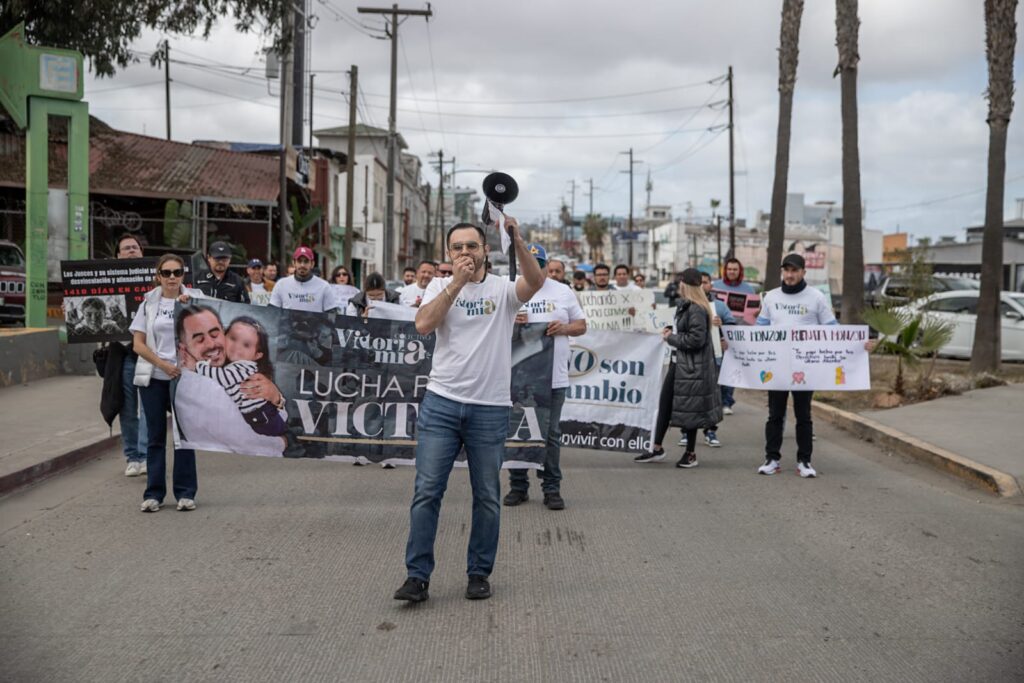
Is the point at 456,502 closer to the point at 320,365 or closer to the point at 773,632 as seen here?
the point at 320,365

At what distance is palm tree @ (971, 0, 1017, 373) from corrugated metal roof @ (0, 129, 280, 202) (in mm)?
20173

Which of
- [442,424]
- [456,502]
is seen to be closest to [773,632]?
[442,424]

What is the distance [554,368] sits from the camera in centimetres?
791

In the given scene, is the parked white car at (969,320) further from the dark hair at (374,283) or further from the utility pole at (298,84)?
the utility pole at (298,84)

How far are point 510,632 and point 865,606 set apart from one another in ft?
6.19

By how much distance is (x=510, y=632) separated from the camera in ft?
16.0

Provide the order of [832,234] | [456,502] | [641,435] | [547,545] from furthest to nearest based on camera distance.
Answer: [832,234]
[641,435]
[456,502]
[547,545]

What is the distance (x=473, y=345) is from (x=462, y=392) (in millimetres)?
245

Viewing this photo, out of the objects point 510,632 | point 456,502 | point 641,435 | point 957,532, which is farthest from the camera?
point 641,435

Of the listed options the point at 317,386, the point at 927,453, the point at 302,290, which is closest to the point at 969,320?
the point at 927,453

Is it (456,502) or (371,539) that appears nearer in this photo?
(371,539)

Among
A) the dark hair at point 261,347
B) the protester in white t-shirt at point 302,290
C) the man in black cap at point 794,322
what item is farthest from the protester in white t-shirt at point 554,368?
the protester in white t-shirt at point 302,290

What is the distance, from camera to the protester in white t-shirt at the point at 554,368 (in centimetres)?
779

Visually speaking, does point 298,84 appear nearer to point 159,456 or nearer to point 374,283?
point 374,283
